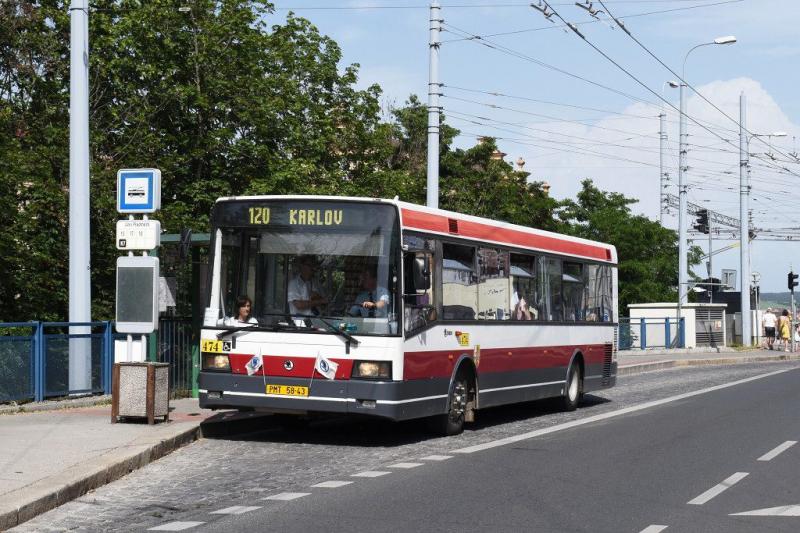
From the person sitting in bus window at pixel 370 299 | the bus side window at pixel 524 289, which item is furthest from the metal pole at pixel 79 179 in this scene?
the bus side window at pixel 524 289

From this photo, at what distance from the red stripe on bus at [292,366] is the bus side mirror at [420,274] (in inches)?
45.3

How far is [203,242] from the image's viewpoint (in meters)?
16.7

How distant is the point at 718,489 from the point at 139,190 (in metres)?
8.00

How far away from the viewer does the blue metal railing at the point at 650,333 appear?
144 feet

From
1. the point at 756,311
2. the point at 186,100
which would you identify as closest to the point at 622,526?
the point at 186,100

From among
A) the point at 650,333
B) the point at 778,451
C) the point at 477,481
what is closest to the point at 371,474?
the point at 477,481

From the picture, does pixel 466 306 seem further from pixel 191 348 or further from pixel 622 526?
pixel 622 526

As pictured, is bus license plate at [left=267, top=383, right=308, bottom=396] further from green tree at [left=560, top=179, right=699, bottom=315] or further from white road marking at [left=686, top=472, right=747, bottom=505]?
green tree at [left=560, top=179, right=699, bottom=315]

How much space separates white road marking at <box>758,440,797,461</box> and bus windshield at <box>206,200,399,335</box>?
4047 millimetres

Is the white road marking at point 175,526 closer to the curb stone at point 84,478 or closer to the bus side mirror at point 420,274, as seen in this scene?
the curb stone at point 84,478

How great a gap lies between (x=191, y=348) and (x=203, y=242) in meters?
2.69

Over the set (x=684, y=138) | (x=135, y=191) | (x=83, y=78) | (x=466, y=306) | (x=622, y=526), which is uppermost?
(x=684, y=138)

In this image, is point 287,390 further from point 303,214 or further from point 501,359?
point 501,359

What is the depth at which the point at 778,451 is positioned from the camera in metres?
13.6
